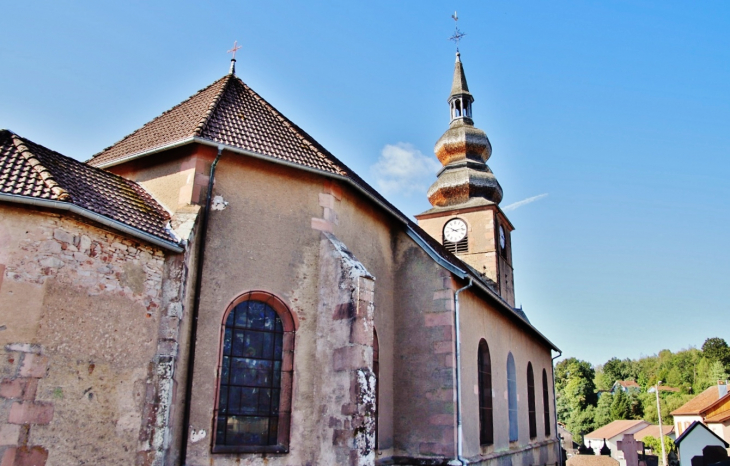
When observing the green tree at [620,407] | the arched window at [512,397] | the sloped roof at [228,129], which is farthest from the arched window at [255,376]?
the green tree at [620,407]

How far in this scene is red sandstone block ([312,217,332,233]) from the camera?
1087 centimetres

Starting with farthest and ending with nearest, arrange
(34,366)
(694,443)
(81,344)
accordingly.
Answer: (694,443), (81,344), (34,366)

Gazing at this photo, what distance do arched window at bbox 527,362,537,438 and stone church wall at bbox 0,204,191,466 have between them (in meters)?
14.5

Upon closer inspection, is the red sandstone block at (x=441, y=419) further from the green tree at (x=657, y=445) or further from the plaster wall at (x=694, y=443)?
the green tree at (x=657, y=445)

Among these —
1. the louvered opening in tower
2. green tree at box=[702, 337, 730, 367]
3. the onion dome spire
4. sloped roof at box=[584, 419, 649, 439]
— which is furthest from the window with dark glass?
green tree at box=[702, 337, 730, 367]

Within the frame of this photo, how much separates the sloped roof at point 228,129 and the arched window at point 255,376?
2708 mm

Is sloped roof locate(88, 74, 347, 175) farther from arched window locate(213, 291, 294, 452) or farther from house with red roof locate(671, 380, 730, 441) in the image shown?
house with red roof locate(671, 380, 730, 441)

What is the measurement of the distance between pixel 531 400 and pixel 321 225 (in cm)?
1270

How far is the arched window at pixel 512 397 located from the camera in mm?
16969

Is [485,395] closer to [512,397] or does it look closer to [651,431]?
[512,397]

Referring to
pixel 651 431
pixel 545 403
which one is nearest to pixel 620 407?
pixel 651 431

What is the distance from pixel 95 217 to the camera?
780 centimetres

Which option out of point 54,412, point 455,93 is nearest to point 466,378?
point 54,412

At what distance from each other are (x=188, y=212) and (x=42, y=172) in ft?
7.05
